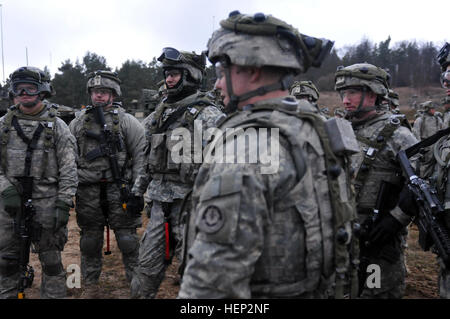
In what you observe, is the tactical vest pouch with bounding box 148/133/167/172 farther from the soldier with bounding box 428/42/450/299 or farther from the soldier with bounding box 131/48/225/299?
the soldier with bounding box 428/42/450/299

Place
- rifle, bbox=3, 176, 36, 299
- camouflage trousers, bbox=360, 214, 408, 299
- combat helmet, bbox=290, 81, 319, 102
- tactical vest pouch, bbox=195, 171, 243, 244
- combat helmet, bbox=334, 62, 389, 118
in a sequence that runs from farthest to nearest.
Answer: combat helmet, bbox=290, 81, 319, 102, rifle, bbox=3, 176, 36, 299, combat helmet, bbox=334, 62, 389, 118, camouflage trousers, bbox=360, 214, 408, 299, tactical vest pouch, bbox=195, 171, 243, 244

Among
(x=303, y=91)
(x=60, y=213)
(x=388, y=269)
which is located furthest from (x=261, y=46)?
(x=303, y=91)

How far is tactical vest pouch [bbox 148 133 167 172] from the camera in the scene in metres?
4.53

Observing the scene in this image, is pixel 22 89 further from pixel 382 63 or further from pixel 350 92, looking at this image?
pixel 382 63

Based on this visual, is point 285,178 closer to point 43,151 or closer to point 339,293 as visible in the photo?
point 339,293

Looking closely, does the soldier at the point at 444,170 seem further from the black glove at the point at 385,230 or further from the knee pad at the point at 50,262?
the knee pad at the point at 50,262

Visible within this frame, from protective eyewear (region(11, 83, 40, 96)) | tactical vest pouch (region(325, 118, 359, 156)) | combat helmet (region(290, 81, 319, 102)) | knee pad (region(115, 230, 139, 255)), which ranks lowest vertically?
knee pad (region(115, 230, 139, 255))

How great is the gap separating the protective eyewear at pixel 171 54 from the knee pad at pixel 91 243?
3031 millimetres

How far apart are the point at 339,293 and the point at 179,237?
7.33ft

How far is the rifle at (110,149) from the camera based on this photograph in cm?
591

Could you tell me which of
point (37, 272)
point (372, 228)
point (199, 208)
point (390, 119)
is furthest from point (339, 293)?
point (37, 272)

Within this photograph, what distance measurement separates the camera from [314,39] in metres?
2.29

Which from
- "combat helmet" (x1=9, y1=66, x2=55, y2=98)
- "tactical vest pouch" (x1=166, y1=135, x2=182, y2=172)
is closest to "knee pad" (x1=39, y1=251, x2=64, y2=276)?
"tactical vest pouch" (x1=166, y1=135, x2=182, y2=172)

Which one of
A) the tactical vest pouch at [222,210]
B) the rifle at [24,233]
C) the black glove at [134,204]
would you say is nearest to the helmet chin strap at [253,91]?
the tactical vest pouch at [222,210]
